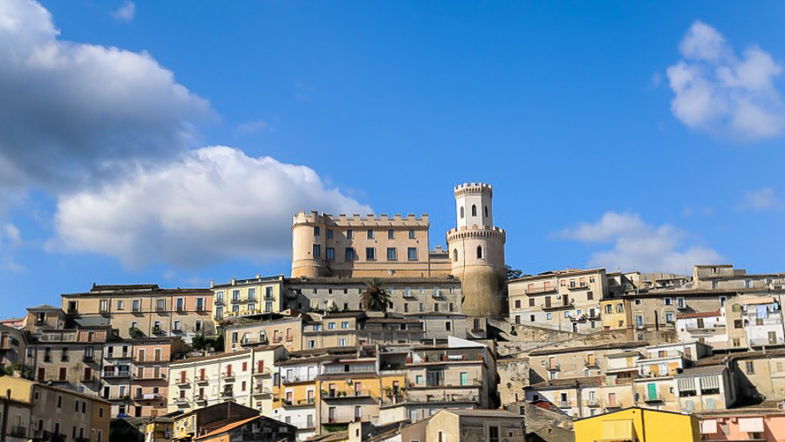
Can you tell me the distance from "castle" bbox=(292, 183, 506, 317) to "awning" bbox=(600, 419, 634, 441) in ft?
175

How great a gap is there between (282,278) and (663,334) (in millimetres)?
41397

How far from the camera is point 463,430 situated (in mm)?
58625

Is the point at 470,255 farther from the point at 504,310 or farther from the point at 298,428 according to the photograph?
the point at 298,428

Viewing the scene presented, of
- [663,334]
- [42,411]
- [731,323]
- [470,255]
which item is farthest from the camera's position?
[470,255]

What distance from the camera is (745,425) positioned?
59781 mm

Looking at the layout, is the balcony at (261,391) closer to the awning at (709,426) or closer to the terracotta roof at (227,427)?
the terracotta roof at (227,427)

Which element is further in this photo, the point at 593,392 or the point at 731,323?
the point at 731,323

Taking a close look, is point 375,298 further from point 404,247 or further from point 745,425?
point 745,425

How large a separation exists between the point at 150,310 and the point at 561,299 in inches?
1780

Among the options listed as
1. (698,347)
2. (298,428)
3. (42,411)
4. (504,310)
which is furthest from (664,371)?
(42,411)

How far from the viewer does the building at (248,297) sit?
10437 centimetres

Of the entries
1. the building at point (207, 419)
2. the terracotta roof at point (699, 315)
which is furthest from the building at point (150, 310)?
the terracotta roof at point (699, 315)

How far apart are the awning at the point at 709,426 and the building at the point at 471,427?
11465 millimetres

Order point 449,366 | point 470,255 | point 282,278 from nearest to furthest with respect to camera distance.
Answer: point 449,366
point 282,278
point 470,255
